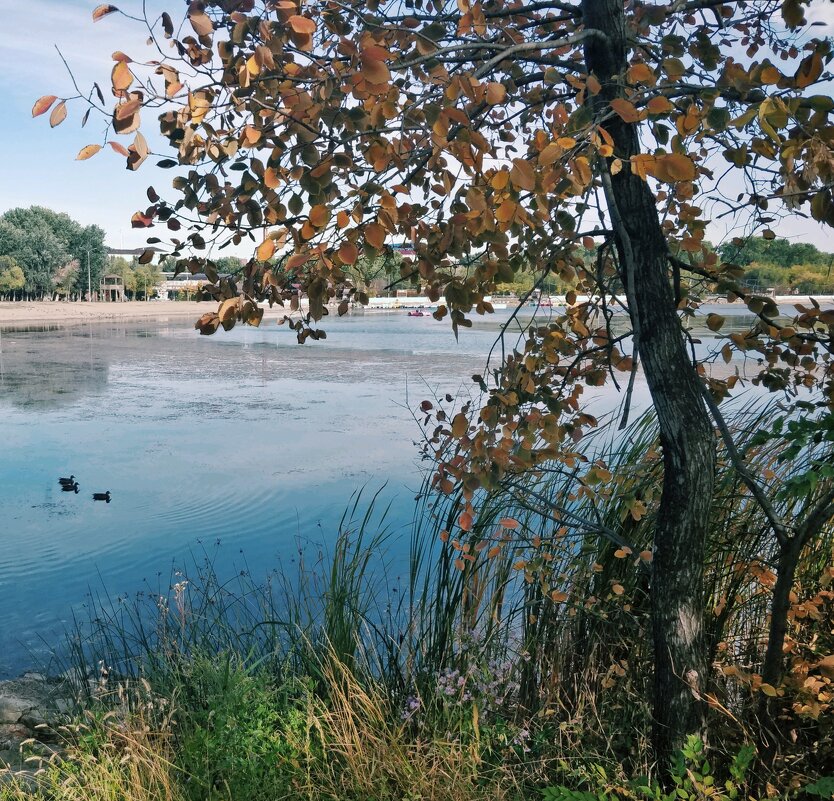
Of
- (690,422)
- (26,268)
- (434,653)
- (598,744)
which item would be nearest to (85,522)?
(434,653)

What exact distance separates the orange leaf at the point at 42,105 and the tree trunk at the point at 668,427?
1579 millimetres

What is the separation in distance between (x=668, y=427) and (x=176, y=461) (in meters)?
9.18

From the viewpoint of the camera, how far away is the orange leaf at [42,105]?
1.57m

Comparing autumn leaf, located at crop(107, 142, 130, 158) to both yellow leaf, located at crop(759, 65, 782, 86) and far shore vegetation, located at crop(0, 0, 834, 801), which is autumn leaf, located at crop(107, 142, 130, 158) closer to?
far shore vegetation, located at crop(0, 0, 834, 801)

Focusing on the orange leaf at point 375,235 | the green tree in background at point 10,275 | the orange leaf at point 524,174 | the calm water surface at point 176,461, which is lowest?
the calm water surface at point 176,461

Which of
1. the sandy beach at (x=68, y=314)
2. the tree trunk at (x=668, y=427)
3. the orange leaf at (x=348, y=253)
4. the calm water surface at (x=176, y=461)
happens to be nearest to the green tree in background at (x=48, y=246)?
the sandy beach at (x=68, y=314)

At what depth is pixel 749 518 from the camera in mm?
3205

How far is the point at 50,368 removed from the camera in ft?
67.7

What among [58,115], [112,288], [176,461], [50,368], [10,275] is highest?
[112,288]

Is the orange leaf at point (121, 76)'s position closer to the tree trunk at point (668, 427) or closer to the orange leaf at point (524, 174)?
the orange leaf at point (524, 174)

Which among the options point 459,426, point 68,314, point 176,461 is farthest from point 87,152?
point 68,314

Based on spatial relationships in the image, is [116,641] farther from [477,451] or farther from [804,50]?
[804,50]

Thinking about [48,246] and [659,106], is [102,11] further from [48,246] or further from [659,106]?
[48,246]

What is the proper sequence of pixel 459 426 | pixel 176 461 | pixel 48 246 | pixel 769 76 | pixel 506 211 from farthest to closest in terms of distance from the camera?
pixel 48 246 < pixel 176 461 < pixel 459 426 < pixel 769 76 < pixel 506 211
